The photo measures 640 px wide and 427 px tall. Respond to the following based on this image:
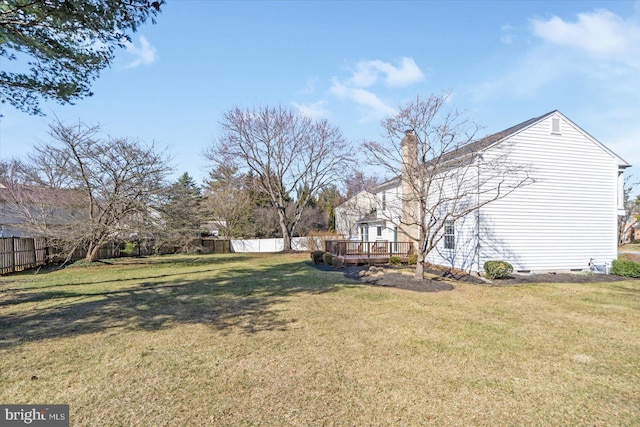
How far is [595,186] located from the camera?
12961 millimetres

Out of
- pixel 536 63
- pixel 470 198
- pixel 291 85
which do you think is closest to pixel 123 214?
pixel 291 85

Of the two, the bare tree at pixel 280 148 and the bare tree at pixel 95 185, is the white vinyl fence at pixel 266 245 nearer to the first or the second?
the bare tree at pixel 280 148

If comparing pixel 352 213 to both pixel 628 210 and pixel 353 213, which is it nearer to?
pixel 353 213

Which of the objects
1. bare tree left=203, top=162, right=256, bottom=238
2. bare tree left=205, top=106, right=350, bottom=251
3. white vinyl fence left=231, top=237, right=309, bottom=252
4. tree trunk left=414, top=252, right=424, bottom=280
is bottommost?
white vinyl fence left=231, top=237, right=309, bottom=252

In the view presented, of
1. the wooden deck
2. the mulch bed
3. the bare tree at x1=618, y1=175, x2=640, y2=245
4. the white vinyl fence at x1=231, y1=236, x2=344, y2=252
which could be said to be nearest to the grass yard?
the mulch bed

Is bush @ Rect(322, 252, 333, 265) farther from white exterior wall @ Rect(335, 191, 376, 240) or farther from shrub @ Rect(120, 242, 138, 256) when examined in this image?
shrub @ Rect(120, 242, 138, 256)

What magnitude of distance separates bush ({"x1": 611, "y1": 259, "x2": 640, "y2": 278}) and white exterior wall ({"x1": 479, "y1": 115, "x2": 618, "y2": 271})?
585 millimetres

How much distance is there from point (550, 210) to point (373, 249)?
7.76 metres

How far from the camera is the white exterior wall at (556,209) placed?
12.0 meters

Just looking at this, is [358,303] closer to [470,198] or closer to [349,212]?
[470,198]

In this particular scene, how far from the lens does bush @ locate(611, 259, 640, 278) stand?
1199cm

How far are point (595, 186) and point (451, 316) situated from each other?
11.4 metres

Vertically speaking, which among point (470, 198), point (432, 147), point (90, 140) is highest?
point (90, 140)

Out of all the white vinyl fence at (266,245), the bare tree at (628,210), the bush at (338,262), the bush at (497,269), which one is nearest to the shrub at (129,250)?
the white vinyl fence at (266,245)
